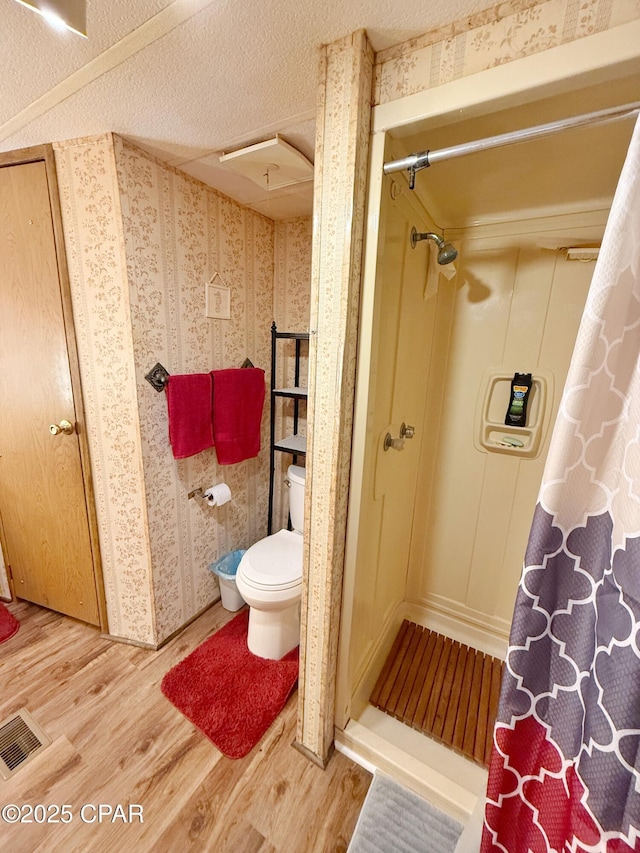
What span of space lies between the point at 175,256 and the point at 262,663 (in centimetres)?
192

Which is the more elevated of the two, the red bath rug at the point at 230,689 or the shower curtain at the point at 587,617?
the shower curtain at the point at 587,617

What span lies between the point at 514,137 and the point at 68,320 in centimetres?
165

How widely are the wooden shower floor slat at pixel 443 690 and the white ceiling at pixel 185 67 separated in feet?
7.21

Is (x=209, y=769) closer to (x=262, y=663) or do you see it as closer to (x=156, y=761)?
(x=156, y=761)

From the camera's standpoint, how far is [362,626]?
1334 millimetres

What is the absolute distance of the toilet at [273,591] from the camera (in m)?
1.51

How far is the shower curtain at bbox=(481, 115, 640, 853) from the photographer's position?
2.04 ft

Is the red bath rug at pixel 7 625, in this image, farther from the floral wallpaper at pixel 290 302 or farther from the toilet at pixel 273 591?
the floral wallpaper at pixel 290 302

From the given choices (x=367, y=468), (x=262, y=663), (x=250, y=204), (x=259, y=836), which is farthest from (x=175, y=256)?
(x=259, y=836)

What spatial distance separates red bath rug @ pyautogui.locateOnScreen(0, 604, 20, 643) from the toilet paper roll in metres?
1.18

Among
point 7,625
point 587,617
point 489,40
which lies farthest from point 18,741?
point 489,40

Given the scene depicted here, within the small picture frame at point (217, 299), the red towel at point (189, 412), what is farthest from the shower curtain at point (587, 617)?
the small picture frame at point (217, 299)

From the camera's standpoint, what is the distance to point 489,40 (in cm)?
76

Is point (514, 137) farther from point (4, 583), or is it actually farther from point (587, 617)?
point (4, 583)
